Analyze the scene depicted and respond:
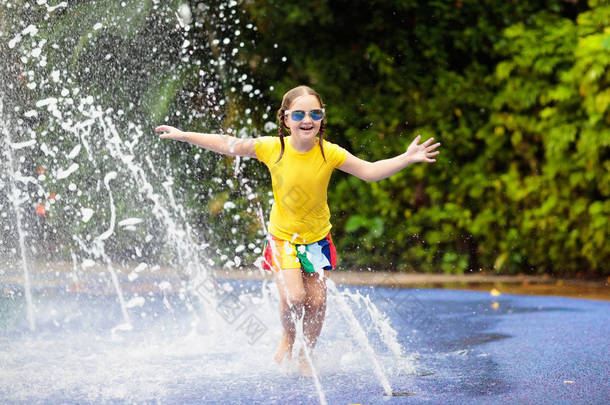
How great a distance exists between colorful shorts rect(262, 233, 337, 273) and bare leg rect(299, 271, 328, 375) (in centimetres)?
8

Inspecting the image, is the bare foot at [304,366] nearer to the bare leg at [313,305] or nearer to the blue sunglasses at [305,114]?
the bare leg at [313,305]

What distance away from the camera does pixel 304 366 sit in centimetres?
446

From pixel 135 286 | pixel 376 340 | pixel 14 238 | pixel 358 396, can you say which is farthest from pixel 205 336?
pixel 14 238

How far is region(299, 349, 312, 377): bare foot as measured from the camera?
439 centimetres

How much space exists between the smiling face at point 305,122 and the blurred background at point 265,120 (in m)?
4.37

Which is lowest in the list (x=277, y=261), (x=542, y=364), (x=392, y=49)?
(x=542, y=364)

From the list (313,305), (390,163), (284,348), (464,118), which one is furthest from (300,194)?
(464,118)

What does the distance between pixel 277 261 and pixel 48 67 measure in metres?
5.97

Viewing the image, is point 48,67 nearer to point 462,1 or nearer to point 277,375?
point 462,1

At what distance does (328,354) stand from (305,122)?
1.44 m

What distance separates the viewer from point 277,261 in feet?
14.6

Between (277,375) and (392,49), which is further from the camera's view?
(392,49)

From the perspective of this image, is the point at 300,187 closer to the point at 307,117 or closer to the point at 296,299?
the point at 307,117

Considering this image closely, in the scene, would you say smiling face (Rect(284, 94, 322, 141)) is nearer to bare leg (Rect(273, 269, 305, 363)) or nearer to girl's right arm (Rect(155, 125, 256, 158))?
girl's right arm (Rect(155, 125, 256, 158))
